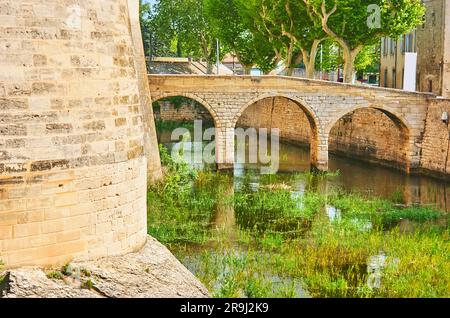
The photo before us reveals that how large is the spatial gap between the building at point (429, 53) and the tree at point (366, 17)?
4.78ft

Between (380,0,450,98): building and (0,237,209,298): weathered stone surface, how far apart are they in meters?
20.5

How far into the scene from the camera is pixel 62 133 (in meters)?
8.81

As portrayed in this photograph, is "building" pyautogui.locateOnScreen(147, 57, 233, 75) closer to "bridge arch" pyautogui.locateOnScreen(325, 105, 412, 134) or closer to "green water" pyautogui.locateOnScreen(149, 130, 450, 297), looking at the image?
"bridge arch" pyautogui.locateOnScreen(325, 105, 412, 134)

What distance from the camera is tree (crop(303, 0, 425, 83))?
88.1 feet

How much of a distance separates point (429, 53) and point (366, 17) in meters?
4.53

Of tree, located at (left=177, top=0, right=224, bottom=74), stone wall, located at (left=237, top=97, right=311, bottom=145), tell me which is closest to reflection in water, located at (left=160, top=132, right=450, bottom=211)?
stone wall, located at (left=237, top=97, right=311, bottom=145)

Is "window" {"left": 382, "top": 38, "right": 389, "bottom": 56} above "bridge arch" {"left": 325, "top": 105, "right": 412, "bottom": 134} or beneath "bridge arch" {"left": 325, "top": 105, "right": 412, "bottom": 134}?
above

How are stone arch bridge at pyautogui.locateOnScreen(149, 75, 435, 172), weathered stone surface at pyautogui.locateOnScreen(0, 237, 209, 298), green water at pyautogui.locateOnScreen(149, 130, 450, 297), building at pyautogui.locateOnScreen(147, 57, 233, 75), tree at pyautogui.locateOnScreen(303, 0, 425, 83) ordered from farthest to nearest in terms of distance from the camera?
building at pyautogui.locateOnScreen(147, 57, 233, 75)
tree at pyautogui.locateOnScreen(303, 0, 425, 83)
stone arch bridge at pyautogui.locateOnScreen(149, 75, 435, 172)
green water at pyautogui.locateOnScreen(149, 130, 450, 297)
weathered stone surface at pyautogui.locateOnScreen(0, 237, 209, 298)

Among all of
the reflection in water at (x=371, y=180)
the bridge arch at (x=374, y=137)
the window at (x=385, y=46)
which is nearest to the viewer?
the reflection in water at (x=371, y=180)

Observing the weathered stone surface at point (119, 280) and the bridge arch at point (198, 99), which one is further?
the bridge arch at point (198, 99)

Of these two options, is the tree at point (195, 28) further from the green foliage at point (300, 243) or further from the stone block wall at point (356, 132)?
the green foliage at point (300, 243)

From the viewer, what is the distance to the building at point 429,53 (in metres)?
28.2

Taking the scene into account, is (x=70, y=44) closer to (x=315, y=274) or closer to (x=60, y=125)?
(x=60, y=125)

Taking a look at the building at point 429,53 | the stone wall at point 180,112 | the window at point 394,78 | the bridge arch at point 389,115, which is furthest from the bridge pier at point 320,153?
the stone wall at point 180,112
